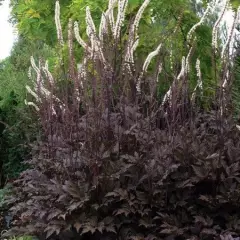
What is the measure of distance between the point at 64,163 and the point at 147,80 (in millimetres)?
1137

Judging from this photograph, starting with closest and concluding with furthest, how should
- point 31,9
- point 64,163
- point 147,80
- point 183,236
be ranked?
Result: point 183,236, point 64,163, point 147,80, point 31,9

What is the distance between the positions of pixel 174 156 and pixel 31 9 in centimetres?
420

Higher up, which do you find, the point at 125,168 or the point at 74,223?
the point at 125,168

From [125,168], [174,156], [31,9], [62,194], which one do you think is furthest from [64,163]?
[31,9]

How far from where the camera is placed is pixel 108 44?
4457 millimetres

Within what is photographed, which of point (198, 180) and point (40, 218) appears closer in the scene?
point (198, 180)

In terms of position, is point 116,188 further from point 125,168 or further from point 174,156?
point 174,156

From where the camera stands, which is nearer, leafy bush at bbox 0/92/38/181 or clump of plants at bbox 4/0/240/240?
clump of plants at bbox 4/0/240/240

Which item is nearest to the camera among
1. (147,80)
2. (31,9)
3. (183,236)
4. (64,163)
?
(183,236)

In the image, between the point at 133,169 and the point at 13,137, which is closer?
the point at 133,169

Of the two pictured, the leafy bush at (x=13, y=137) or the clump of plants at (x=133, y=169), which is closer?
the clump of plants at (x=133, y=169)

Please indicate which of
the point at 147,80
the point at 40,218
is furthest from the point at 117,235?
the point at 147,80

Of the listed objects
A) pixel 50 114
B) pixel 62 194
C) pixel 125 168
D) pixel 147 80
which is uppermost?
pixel 147 80

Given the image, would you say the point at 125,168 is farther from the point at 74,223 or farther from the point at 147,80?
the point at 147,80
